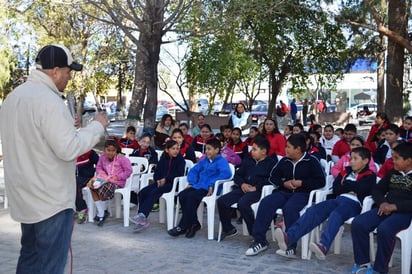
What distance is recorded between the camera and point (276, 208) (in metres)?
5.88

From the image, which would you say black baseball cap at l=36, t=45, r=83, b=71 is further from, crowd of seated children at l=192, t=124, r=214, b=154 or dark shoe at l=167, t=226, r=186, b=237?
crowd of seated children at l=192, t=124, r=214, b=154

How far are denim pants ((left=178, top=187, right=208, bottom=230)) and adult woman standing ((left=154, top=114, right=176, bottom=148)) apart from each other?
365cm

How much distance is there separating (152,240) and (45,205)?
349 centimetres

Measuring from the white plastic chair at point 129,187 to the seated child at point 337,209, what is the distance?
2.31 m

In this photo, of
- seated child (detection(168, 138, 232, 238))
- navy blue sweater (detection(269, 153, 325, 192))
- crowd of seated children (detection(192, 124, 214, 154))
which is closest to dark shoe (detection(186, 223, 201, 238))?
seated child (detection(168, 138, 232, 238))

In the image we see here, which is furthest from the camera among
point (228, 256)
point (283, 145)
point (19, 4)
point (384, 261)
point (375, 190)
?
point (19, 4)

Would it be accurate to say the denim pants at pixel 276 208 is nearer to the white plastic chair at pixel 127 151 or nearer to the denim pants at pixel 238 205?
the denim pants at pixel 238 205

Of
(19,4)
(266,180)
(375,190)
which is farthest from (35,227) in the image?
(19,4)

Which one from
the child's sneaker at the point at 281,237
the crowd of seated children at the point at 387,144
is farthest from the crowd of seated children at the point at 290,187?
the crowd of seated children at the point at 387,144

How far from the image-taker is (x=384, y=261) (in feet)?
15.7

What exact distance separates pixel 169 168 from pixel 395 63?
27.5 feet

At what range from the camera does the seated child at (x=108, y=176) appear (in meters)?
7.15

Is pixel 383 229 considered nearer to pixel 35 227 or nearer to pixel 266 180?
pixel 266 180

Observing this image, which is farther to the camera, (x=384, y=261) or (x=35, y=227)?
(x=384, y=261)
